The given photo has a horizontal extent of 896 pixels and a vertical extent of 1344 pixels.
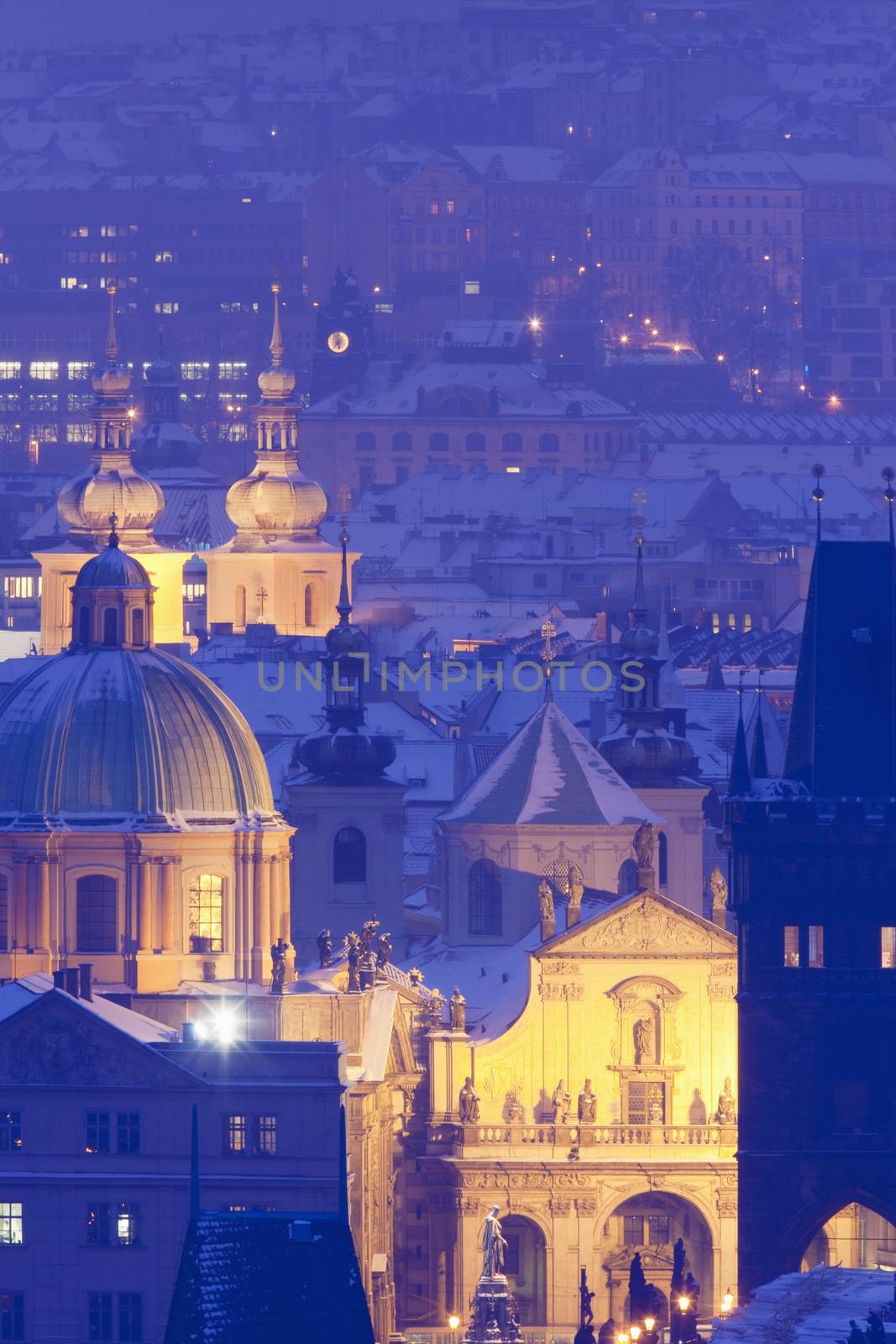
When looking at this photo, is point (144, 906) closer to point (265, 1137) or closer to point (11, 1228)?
point (265, 1137)

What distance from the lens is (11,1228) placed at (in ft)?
405

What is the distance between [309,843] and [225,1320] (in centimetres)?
6623

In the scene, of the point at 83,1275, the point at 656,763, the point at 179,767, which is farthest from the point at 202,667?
the point at 83,1275

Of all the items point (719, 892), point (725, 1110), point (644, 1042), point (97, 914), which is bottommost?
point (725, 1110)

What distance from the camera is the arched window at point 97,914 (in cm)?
13312

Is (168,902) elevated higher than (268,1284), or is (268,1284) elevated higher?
(168,902)

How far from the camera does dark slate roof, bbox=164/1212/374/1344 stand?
81.0 m

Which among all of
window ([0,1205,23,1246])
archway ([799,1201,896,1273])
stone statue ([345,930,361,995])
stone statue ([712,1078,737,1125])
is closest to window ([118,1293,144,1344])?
window ([0,1205,23,1246])

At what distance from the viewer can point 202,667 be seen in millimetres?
188125

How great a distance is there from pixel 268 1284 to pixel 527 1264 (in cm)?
5240

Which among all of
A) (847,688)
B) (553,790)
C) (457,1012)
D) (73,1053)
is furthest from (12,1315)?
(553,790)

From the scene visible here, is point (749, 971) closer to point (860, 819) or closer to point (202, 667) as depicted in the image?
point (860, 819)

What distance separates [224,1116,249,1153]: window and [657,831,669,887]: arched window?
1139 inches

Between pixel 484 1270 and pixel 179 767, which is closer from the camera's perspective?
pixel 484 1270
